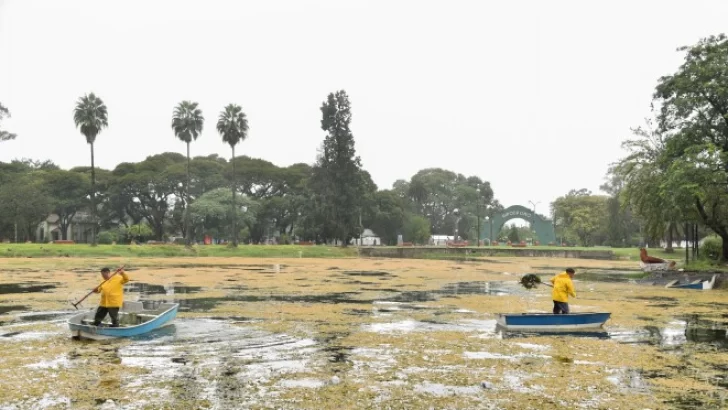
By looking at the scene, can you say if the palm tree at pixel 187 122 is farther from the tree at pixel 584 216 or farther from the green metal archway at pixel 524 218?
the tree at pixel 584 216

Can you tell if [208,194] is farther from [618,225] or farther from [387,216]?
[618,225]

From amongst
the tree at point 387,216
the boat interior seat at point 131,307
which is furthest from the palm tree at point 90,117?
the boat interior seat at point 131,307

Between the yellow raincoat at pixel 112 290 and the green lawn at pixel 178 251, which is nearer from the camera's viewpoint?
the yellow raincoat at pixel 112 290

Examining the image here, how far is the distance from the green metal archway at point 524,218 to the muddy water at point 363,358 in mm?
77686

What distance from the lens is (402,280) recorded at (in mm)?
40125

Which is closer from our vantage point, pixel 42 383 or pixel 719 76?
pixel 42 383

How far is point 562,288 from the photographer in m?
18.9

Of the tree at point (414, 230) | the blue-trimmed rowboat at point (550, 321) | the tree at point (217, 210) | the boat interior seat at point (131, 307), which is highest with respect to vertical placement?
the tree at point (217, 210)

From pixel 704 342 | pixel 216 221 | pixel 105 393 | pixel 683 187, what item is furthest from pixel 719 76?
pixel 216 221

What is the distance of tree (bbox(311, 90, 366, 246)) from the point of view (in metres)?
86.1

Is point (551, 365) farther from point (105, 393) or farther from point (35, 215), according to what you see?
point (35, 215)

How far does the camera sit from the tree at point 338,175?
86062mm

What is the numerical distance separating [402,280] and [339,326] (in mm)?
20754

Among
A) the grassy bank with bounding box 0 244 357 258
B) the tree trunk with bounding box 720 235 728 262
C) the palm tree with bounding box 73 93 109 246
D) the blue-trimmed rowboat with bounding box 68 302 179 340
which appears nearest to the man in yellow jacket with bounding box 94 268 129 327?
the blue-trimmed rowboat with bounding box 68 302 179 340
